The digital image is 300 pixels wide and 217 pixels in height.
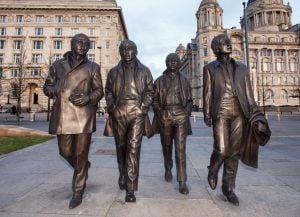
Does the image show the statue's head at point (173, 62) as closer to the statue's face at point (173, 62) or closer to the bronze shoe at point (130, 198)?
the statue's face at point (173, 62)

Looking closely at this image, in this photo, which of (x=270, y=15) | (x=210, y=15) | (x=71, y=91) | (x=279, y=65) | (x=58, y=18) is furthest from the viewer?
(x=270, y=15)

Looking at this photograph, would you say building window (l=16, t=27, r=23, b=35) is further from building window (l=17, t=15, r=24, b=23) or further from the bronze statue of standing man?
the bronze statue of standing man

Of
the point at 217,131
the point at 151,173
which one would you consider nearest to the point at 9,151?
the point at 151,173

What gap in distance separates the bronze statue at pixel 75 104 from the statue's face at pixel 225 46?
6.27 ft

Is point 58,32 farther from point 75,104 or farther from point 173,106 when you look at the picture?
point 75,104

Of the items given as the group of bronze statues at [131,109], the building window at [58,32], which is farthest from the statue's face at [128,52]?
the building window at [58,32]

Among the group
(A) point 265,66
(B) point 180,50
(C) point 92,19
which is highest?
(B) point 180,50

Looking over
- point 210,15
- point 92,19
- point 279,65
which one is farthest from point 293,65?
point 92,19

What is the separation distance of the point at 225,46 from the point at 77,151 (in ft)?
8.73

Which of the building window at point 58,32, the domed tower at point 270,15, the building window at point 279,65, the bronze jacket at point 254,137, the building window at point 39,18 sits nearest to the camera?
the bronze jacket at point 254,137

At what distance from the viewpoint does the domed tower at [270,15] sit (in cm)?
9844

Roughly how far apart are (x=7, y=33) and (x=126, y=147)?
66240 millimetres

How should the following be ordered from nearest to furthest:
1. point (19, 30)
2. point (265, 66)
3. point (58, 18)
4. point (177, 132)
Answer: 1. point (177, 132)
2. point (19, 30)
3. point (58, 18)
4. point (265, 66)

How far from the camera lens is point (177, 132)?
4633 mm
